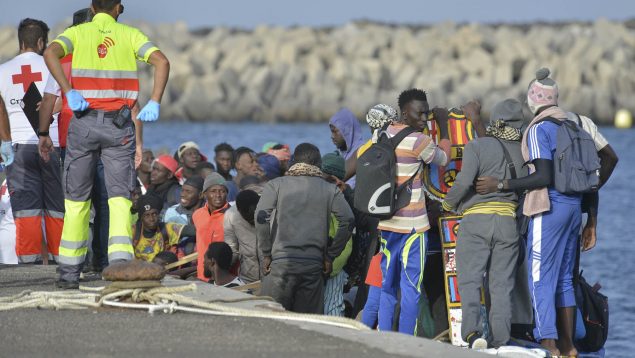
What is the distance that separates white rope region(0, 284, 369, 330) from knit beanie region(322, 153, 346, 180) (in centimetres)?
284

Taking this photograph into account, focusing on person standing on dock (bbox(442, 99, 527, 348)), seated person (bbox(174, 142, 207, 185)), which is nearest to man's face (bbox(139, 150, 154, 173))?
seated person (bbox(174, 142, 207, 185))

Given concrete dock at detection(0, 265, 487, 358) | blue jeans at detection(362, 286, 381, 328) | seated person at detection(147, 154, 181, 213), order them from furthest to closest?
seated person at detection(147, 154, 181, 213) → blue jeans at detection(362, 286, 381, 328) → concrete dock at detection(0, 265, 487, 358)

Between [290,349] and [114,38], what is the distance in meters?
3.12

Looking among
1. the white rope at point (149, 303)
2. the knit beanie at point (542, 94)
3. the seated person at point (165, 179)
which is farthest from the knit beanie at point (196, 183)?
the white rope at point (149, 303)

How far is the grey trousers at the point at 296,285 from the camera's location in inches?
431

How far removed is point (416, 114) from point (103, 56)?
219 cm

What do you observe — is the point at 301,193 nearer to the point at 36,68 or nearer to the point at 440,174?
the point at 440,174

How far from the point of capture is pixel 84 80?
10273 millimetres

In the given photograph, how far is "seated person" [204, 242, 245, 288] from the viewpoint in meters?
12.1

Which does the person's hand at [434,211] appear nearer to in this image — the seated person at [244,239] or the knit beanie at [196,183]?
the seated person at [244,239]

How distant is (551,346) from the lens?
1048cm

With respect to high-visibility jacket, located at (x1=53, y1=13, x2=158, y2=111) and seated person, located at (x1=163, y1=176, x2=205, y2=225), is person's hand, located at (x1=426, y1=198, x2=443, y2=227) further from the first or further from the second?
seated person, located at (x1=163, y1=176, x2=205, y2=225)

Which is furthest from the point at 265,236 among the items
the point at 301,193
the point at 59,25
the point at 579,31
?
the point at 579,31

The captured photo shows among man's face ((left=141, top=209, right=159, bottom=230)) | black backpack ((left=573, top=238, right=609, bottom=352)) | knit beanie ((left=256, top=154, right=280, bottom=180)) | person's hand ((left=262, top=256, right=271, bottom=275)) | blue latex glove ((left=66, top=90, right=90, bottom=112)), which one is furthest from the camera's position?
knit beanie ((left=256, top=154, right=280, bottom=180))
